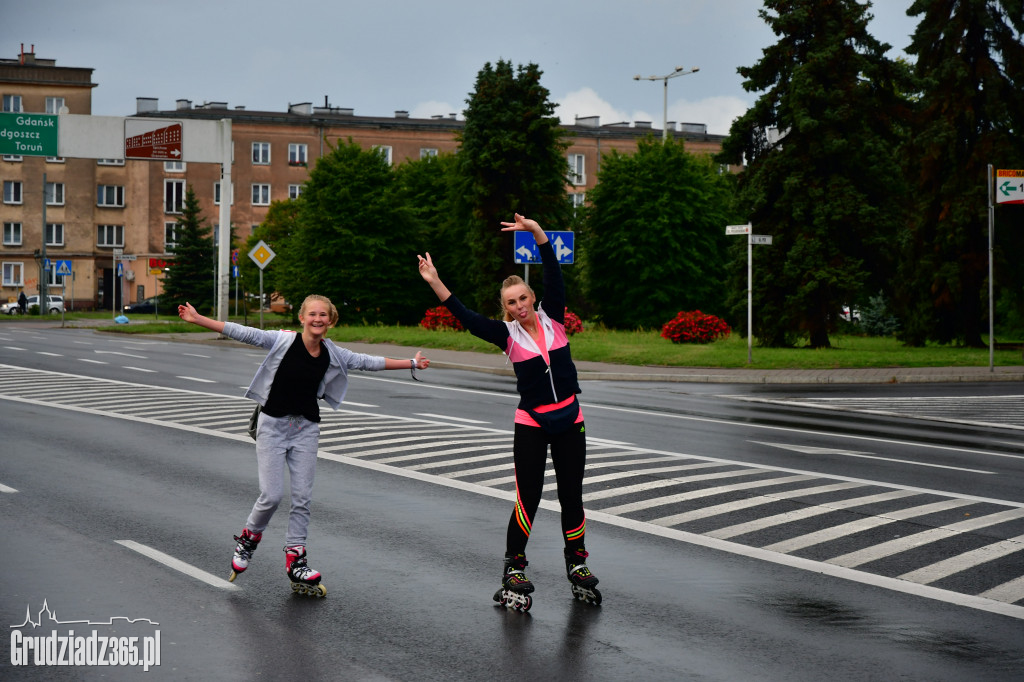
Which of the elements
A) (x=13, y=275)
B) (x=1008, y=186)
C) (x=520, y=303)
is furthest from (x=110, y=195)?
(x=520, y=303)

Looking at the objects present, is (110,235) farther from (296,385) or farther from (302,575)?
(302,575)

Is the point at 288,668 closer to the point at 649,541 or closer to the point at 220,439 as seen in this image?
the point at 649,541

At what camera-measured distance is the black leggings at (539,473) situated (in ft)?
21.6

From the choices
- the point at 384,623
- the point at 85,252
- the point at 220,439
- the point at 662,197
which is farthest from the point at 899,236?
the point at 85,252

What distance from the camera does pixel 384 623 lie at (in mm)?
6117

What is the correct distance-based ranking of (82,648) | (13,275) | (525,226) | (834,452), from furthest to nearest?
(13,275) → (834,452) → (525,226) → (82,648)

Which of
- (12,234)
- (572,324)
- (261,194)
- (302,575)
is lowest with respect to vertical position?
(302,575)

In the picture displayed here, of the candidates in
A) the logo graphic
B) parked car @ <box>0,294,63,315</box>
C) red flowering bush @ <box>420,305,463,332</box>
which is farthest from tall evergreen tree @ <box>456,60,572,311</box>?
the logo graphic

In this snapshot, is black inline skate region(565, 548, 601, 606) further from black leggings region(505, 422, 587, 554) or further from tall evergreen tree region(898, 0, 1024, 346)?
tall evergreen tree region(898, 0, 1024, 346)

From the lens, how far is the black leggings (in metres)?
6.57

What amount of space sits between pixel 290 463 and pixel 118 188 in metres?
87.0

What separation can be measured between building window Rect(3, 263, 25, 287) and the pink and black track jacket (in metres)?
85.8

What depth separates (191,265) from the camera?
69438mm

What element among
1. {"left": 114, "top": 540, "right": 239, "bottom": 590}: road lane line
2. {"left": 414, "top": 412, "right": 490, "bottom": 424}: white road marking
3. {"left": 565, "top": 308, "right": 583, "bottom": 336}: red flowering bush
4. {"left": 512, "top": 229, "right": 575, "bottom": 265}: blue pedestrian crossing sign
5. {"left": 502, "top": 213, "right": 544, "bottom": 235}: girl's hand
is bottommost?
{"left": 114, "top": 540, "right": 239, "bottom": 590}: road lane line
